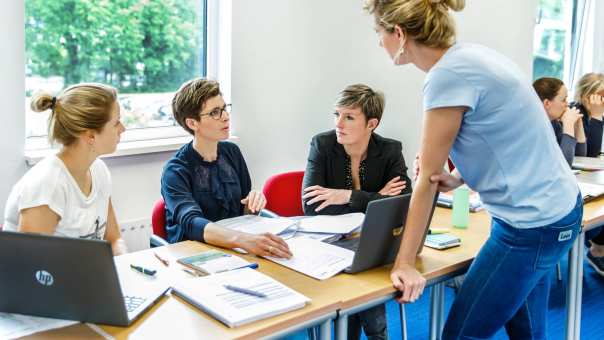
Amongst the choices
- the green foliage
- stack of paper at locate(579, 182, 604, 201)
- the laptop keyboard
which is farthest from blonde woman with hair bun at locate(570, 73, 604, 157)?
the laptop keyboard

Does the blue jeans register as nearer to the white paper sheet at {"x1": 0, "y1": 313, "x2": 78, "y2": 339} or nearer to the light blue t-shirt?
the light blue t-shirt

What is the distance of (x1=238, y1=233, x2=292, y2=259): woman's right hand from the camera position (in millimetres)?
2014

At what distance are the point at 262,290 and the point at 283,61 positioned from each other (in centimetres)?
216

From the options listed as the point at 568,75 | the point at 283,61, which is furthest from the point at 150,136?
the point at 568,75

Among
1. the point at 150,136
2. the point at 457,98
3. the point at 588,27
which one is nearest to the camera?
the point at 457,98

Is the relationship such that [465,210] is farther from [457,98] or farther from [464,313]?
[457,98]

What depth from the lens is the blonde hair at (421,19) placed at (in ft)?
5.61

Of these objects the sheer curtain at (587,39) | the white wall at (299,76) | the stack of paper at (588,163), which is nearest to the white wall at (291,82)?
the white wall at (299,76)

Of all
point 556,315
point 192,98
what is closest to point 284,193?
point 192,98

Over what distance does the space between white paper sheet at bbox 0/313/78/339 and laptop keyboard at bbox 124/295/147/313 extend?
0.41 ft

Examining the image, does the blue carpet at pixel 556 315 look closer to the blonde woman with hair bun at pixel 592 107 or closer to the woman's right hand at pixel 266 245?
the blonde woman with hair bun at pixel 592 107

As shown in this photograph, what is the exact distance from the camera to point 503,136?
1693mm

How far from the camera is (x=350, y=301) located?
1.72m

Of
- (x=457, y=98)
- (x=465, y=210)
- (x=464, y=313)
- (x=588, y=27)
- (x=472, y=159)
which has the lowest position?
(x=464, y=313)
